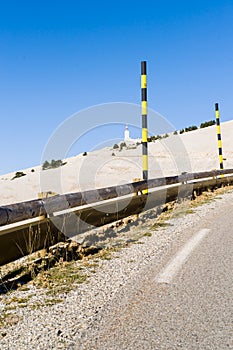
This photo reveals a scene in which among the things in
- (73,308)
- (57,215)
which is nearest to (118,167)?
(57,215)

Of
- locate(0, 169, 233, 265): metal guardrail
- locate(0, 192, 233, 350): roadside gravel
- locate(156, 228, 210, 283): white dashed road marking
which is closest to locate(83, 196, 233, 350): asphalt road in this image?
locate(156, 228, 210, 283): white dashed road marking

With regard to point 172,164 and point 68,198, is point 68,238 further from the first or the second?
point 172,164

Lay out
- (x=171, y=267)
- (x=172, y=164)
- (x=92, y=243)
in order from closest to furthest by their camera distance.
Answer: (x=171, y=267)
(x=92, y=243)
(x=172, y=164)

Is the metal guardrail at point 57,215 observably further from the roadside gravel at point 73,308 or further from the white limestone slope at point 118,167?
the white limestone slope at point 118,167

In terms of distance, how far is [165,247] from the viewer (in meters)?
6.09

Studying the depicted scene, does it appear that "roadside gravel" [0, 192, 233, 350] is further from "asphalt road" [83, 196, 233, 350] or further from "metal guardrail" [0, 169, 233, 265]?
"metal guardrail" [0, 169, 233, 265]

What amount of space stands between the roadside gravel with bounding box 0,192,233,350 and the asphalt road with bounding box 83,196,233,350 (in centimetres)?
11

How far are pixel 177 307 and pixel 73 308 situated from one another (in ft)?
3.10

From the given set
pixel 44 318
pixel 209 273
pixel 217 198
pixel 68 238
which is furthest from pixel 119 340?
pixel 217 198

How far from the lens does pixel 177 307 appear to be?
3.65 m

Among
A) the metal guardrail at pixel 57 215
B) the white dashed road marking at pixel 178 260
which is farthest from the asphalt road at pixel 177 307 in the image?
the metal guardrail at pixel 57 215

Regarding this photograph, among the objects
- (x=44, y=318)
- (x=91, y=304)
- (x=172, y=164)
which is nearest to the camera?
(x=44, y=318)

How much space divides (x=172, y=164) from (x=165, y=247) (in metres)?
30.4

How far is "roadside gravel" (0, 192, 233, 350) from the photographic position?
3.09 meters
